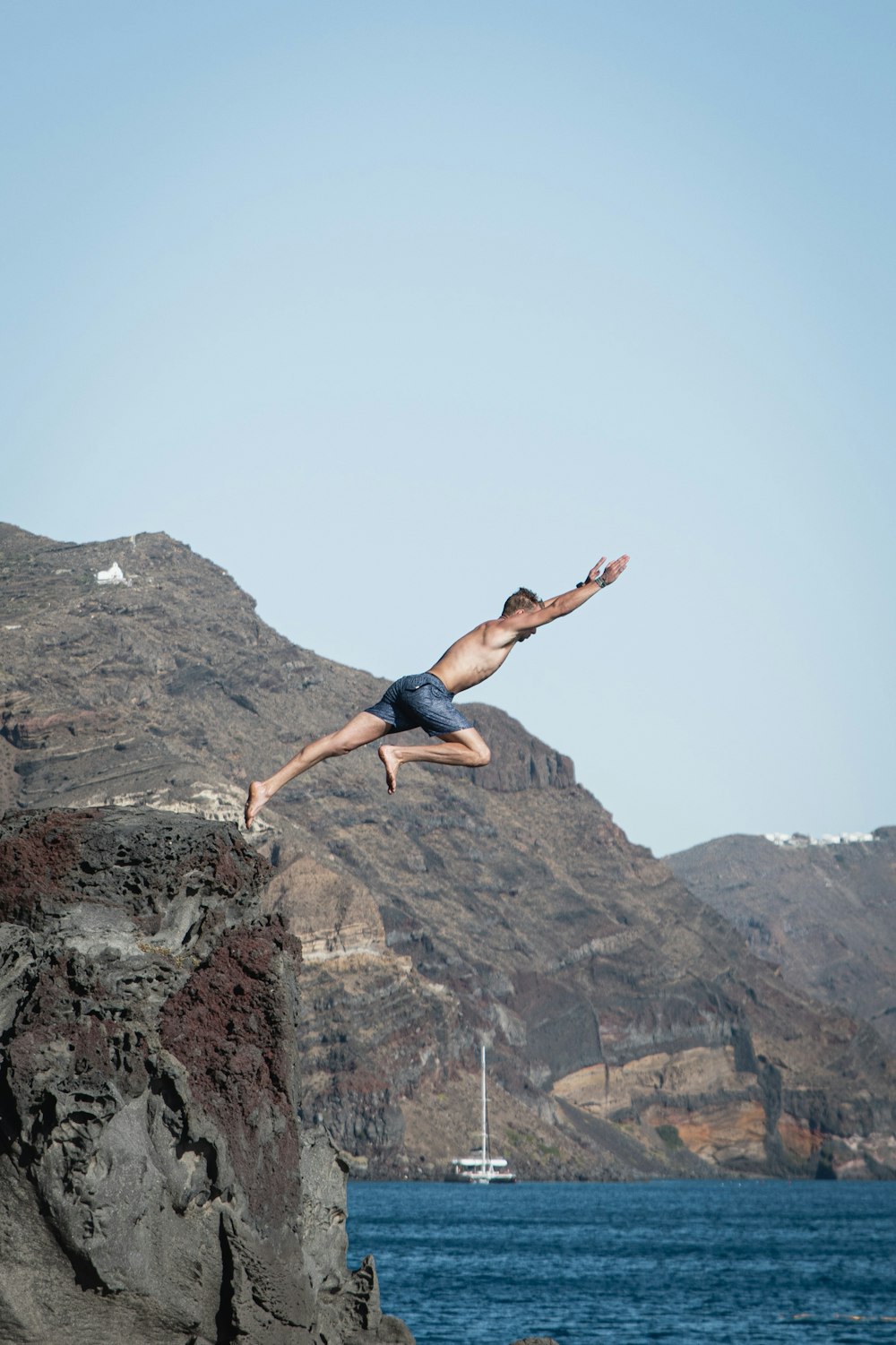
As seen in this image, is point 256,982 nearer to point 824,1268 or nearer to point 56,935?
point 56,935

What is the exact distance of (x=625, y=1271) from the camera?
89250 millimetres

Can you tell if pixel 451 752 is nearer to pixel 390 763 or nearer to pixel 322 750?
pixel 390 763

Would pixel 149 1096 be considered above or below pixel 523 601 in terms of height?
below

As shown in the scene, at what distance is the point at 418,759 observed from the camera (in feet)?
54.1

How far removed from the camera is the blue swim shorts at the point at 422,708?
52.1ft

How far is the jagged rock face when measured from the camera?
53.4ft

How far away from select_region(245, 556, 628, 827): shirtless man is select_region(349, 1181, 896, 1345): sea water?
1680 inches

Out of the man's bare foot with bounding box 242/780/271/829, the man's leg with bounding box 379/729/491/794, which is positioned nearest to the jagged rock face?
the man's bare foot with bounding box 242/780/271/829

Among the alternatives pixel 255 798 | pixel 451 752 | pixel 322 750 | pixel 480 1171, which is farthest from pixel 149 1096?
pixel 480 1171

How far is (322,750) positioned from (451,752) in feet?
3.74

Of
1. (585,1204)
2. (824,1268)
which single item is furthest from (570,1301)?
(585,1204)

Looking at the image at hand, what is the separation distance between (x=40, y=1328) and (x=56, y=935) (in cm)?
365

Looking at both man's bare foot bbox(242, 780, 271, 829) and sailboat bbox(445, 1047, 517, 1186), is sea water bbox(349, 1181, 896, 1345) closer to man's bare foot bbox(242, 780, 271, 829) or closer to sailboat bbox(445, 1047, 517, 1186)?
sailboat bbox(445, 1047, 517, 1186)

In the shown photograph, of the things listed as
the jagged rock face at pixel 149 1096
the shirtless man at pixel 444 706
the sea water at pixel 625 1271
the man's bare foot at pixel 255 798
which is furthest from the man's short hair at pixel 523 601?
the sea water at pixel 625 1271
